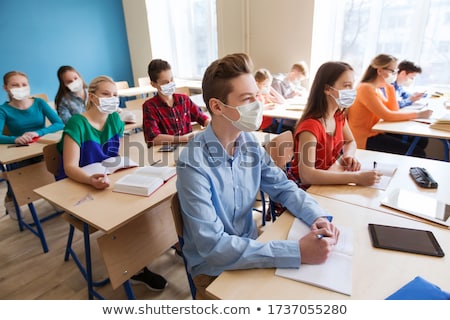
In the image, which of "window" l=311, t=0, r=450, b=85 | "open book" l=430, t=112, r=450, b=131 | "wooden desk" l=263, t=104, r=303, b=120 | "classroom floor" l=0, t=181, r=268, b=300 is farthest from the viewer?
"window" l=311, t=0, r=450, b=85

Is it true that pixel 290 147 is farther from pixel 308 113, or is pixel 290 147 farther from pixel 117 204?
pixel 117 204

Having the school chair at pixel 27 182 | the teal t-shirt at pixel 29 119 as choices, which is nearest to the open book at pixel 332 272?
the school chair at pixel 27 182

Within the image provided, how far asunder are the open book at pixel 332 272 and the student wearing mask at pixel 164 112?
150 cm

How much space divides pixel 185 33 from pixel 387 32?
145 inches

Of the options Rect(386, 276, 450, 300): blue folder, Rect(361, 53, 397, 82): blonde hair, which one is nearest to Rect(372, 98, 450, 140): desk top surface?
Rect(361, 53, 397, 82): blonde hair

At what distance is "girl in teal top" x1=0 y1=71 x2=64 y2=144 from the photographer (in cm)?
254

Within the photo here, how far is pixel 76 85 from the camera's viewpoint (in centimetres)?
298

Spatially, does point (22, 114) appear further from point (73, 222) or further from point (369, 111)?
point (369, 111)

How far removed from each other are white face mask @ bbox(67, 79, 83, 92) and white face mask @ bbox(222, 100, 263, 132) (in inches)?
95.5

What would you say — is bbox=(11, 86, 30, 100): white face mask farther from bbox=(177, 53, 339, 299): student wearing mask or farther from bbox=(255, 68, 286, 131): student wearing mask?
bbox=(255, 68, 286, 131): student wearing mask

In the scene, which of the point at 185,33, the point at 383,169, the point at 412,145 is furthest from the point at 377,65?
the point at 185,33

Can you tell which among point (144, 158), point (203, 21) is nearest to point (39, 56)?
point (203, 21)

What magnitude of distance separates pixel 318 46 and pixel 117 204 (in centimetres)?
394
